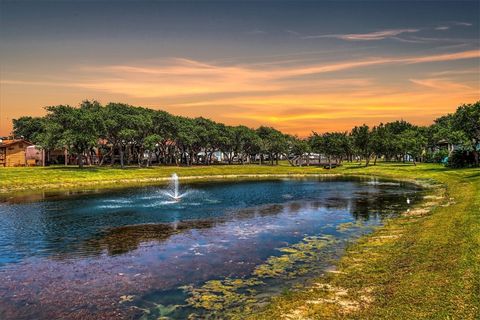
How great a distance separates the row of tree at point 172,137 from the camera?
105 metres

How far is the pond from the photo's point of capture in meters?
19.2

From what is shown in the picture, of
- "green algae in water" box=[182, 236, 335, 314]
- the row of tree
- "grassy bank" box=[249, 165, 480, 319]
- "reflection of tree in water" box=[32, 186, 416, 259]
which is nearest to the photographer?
"grassy bank" box=[249, 165, 480, 319]

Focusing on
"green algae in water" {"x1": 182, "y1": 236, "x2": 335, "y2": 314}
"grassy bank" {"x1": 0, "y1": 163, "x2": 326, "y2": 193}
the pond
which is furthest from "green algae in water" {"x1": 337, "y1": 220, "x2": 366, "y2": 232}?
"grassy bank" {"x1": 0, "y1": 163, "x2": 326, "y2": 193}

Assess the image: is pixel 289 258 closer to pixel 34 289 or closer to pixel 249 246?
pixel 249 246

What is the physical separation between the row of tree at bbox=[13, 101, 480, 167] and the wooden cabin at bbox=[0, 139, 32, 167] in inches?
237

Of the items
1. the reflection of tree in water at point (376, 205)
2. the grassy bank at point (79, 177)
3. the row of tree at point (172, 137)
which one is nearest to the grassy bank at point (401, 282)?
the reflection of tree in water at point (376, 205)

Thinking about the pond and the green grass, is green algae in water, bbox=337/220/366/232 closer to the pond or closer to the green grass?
the pond

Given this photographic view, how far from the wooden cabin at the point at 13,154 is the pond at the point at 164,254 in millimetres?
84401

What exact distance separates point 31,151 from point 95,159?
2913 cm

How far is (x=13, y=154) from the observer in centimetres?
12962

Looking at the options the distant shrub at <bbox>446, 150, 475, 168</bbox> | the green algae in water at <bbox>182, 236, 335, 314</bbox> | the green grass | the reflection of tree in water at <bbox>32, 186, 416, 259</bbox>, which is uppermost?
the distant shrub at <bbox>446, 150, 475, 168</bbox>

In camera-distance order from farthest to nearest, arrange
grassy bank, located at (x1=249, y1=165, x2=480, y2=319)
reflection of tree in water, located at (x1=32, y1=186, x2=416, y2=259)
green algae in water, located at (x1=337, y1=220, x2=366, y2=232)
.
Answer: green algae in water, located at (x1=337, y1=220, x2=366, y2=232), reflection of tree in water, located at (x1=32, y1=186, x2=416, y2=259), grassy bank, located at (x1=249, y1=165, x2=480, y2=319)

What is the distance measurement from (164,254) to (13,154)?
124 meters

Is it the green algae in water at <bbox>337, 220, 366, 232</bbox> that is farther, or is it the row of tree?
the row of tree
